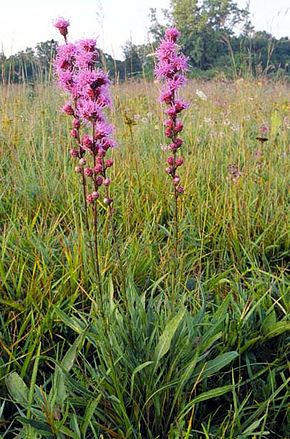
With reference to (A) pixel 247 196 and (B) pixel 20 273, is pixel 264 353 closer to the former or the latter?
(B) pixel 20 273

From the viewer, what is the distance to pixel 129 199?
2.74 meters

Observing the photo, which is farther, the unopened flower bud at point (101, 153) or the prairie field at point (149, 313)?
the prairie field at point (149, 313)

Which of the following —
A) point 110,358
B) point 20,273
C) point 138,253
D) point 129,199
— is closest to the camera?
point 110,358

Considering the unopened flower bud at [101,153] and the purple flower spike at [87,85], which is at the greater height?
the purple flower spike at [87,85]

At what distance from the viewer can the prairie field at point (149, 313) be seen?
143 centimetres

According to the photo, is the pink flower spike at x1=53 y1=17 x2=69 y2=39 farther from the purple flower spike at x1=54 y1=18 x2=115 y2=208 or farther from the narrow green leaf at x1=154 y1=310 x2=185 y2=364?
the narrow green leaf at x1=154 y1=310 x2=185 y2=364

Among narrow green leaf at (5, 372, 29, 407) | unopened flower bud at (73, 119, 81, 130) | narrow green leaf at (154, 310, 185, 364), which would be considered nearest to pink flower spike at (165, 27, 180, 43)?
Answer: unopened flower bud at (73, 119, 81, 130)

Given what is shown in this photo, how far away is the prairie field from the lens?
1.43 meters

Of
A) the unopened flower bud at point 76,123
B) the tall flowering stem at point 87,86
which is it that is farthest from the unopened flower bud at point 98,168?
the unopened flower bud at point 76,123

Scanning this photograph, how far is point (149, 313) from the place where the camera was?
167 cm

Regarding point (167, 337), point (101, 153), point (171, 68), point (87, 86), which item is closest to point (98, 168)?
point (101, 153)

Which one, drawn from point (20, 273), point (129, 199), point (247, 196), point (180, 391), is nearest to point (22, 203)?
point (129, 199)

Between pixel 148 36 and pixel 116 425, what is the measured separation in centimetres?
292

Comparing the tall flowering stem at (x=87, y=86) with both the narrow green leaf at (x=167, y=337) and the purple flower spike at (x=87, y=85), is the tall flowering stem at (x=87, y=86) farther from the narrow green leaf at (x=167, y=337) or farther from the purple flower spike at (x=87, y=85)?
the narrow green leaf at (x=167, y=337)
